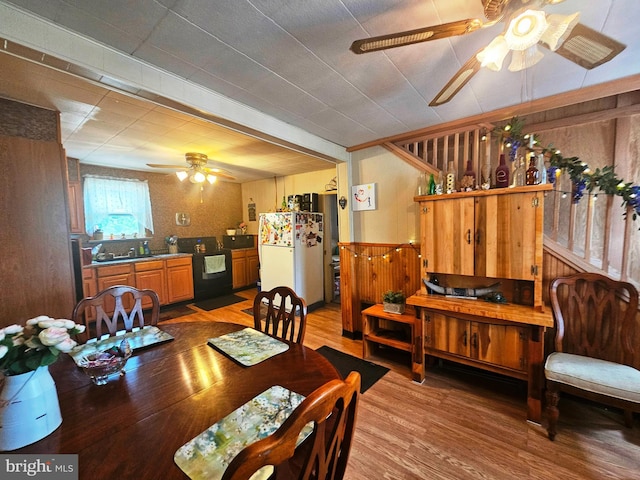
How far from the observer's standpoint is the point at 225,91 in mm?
1860

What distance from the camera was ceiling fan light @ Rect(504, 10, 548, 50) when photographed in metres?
0.98

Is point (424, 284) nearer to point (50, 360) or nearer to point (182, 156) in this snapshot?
point (50, 360)

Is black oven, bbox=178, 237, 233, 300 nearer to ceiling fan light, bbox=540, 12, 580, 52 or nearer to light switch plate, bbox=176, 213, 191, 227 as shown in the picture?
light switch plate, bbox=176, 213, 191, 227

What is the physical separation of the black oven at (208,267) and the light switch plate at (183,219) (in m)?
0.35

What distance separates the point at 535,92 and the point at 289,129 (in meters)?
2.00

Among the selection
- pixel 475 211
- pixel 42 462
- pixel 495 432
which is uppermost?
pixel 475 211

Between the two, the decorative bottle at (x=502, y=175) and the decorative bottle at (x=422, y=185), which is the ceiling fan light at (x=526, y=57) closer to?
the decorative bottle at (x=502, y=175)

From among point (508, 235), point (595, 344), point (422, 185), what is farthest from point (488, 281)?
point (422, 185)

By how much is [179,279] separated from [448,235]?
4309 mm

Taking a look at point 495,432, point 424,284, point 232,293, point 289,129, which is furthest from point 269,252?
point 495,432

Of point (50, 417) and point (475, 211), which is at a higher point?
point (475, 211)

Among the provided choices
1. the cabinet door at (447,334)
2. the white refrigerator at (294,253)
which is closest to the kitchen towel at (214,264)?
the white refrigerator at (294,253)

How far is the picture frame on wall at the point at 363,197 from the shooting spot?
3121 mm

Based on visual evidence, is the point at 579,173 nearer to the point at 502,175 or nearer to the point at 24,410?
the point at 502,175
